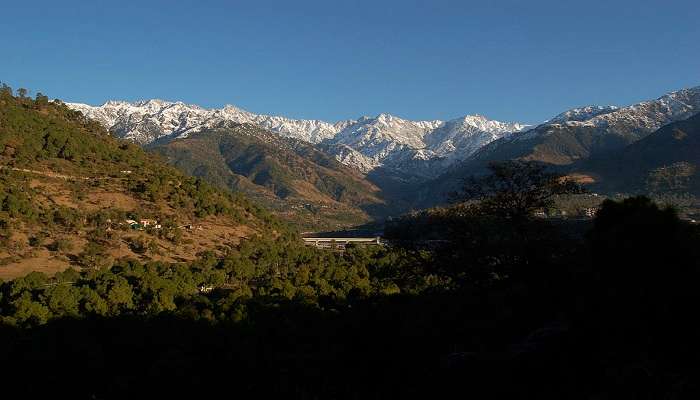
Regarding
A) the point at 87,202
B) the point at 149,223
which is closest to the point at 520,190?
the point at 149,223

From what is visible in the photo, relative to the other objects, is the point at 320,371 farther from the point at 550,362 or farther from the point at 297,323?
the point at 550,362

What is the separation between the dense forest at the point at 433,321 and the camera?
66.3 feet

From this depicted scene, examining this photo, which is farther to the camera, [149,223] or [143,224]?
[149,223]

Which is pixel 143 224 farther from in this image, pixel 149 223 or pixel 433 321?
pixel 433 321

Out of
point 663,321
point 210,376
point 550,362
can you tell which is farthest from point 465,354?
point 210,376

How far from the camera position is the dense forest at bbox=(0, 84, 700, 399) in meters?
20.2

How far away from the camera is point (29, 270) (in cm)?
9425

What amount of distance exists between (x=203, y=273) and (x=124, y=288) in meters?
20.3

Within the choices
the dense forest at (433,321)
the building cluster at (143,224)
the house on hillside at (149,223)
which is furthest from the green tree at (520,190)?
the house on hillside at (149,223)

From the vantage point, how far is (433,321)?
45562 millimetres

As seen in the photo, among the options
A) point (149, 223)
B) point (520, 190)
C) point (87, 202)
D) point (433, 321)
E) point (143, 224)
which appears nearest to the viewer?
point (520, 190)

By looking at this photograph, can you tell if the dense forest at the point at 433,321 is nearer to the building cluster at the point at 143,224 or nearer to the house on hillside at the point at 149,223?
the building cluster at the point at 143,224

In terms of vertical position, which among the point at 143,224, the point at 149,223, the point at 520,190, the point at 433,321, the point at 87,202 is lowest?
the point at 433,321

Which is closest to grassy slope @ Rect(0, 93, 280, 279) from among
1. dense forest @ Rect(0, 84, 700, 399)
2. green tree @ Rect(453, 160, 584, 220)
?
dense forest @ Rect(0, 84, 700, 399)
